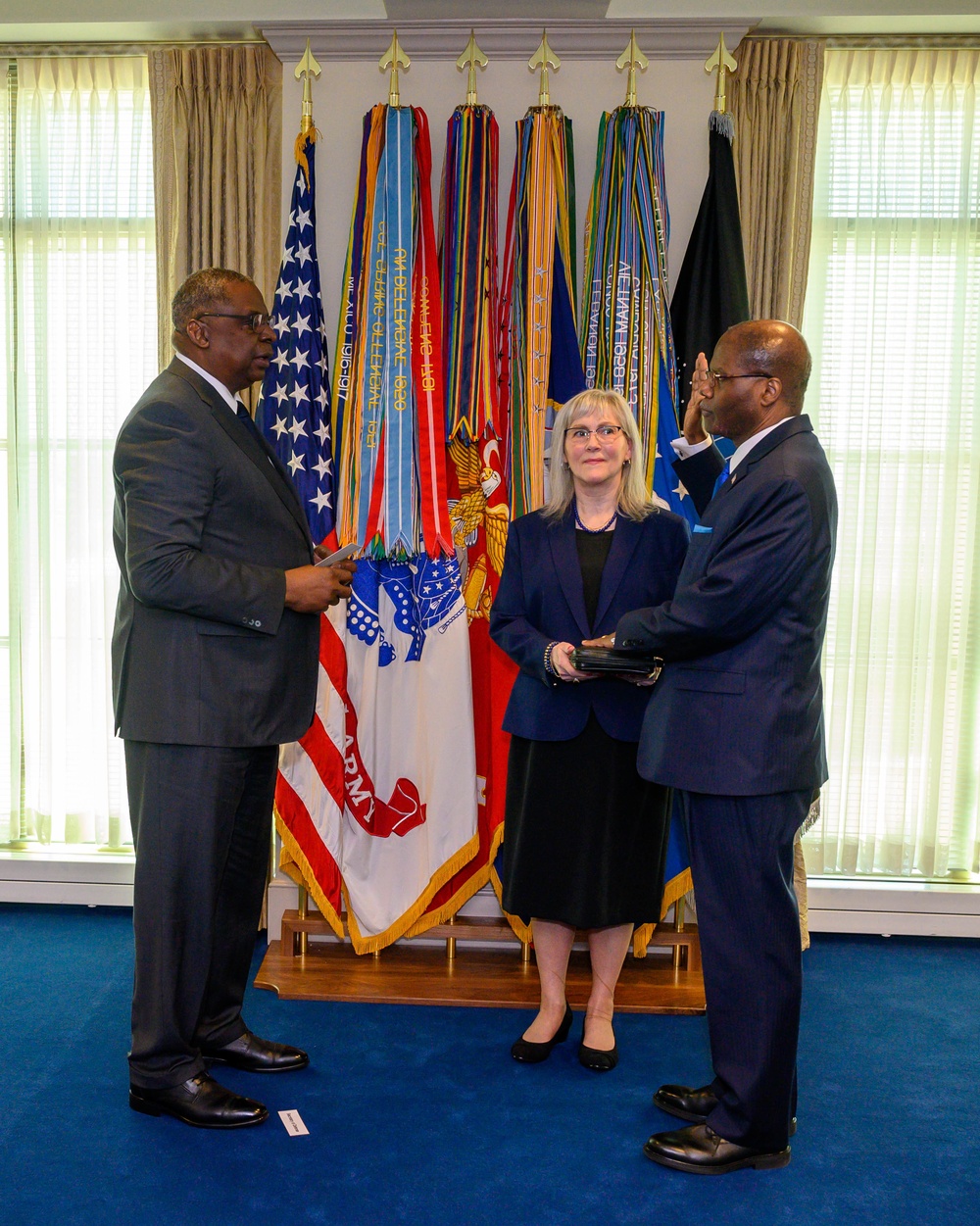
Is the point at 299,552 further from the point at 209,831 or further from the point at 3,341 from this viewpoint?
the point at 3,341

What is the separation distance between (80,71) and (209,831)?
109 inches

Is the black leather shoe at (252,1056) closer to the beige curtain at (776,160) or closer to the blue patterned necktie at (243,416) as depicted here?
the blue patterned necktie at (243,416)

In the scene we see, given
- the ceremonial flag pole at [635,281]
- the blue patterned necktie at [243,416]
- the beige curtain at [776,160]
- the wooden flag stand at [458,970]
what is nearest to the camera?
the blue patterned necktie at [243,416]

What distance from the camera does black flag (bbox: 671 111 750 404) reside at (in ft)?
10.5

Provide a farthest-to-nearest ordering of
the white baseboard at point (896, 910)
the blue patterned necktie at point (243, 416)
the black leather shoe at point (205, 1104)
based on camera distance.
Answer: the white baseboard at point (896, 910)
the blue patterned necktie at point (243, 416)
the black leather shoe at point (205, 1104)

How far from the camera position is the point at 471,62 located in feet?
10.5

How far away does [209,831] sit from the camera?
236cm

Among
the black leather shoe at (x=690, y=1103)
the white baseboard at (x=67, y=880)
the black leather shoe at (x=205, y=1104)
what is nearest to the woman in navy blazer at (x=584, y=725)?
the black leather shoe at (x=690, y=1103)

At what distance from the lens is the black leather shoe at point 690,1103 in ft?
7.92

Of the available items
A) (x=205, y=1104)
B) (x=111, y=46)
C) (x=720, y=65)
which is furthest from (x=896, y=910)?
(x=111, y=46)

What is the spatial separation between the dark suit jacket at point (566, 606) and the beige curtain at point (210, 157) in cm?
153

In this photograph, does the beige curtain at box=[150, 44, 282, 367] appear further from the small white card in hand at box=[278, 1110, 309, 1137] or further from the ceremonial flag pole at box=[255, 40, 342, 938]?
the small white card in hand at box=[278, 1110, 309, 1137]

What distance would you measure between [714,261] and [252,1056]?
259cm

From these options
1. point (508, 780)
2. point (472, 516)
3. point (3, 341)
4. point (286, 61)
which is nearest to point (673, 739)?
point (508, 780)
